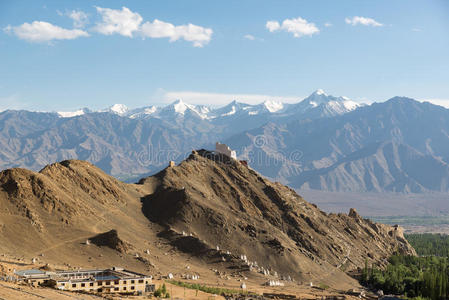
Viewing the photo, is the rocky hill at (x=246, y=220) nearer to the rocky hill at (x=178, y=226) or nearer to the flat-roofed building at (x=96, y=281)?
the rocky hill at (x=178, y=226)

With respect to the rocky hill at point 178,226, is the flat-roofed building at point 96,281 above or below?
below

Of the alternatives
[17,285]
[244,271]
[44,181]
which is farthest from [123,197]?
[17,285]

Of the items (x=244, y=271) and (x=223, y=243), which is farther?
(x=223, y=243)

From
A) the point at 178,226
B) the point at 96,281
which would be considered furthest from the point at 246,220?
the point at 96,281

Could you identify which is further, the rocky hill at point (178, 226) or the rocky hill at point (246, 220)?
the rocky hill at point (246, 220)

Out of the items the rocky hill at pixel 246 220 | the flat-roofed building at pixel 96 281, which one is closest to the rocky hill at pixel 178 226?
the rocky hill at pixel 246 220

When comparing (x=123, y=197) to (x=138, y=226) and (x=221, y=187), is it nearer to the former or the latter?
(x=138, y=226)

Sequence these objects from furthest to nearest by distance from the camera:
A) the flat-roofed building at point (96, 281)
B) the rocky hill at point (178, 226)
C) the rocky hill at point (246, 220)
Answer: the rocky hill at point (246, 220), the rocky hill at point (178, 226), the flat-roofed building at point (96, 281)

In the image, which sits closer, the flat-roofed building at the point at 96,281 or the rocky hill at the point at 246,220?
the flat-roofed building at the point at 96,281

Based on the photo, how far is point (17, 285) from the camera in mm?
92125

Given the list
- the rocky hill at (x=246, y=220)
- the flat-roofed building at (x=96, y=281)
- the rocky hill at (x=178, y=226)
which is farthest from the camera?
the rocky hill at (x=246, y=220)

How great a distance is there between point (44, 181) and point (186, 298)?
196 ft

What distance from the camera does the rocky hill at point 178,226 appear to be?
444 feet

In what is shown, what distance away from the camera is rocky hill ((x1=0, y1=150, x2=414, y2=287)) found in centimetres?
13538
